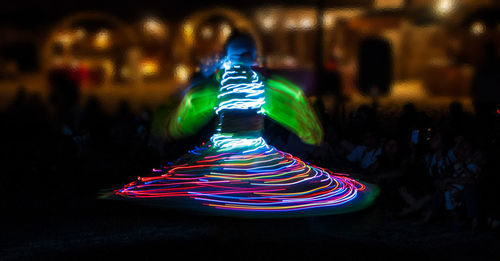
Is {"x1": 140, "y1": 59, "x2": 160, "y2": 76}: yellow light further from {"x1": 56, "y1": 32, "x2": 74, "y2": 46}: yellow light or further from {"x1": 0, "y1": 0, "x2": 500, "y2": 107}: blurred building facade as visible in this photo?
{"x1": 56, "y1": 32, "x2": 74, "y2": 46}: yellow light

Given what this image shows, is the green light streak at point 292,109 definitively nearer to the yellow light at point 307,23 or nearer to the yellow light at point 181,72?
the yellow light at point 307,23

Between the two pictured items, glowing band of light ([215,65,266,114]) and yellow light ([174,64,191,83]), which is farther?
yellow light ([174,64,191,83])

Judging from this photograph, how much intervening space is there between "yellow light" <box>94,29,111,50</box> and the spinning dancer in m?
22.1

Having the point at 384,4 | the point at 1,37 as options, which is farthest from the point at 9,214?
the point at 1,37

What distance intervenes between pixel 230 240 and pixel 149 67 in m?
23.5

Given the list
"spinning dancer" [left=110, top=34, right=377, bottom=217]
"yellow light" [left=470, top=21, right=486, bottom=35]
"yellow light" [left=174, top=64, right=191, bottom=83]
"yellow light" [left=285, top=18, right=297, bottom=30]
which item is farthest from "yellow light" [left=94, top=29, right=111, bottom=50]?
"spinning dancer" [left=110, top=34, right=377, bottom=217]

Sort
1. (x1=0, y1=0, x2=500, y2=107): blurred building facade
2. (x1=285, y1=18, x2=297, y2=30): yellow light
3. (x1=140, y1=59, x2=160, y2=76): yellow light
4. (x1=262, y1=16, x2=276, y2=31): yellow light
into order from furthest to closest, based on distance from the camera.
A: (x1=140, y1=59, x2=160, y2=76): yellow light, (x1=262, y1=16, x2=276, y2=31): yellow light, (x1=285, y1=18, x2=297, y2=30): yellow light, (x1=0, y1=0, x2=500, y2=107): blurred building facade

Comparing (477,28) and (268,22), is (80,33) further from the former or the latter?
(477,28)

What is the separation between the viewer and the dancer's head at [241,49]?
5652 millimetres

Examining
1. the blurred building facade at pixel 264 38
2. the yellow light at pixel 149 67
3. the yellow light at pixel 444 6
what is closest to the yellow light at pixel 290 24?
the blurred building facade at pixel 264 38

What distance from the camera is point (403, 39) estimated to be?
2659 centimetres

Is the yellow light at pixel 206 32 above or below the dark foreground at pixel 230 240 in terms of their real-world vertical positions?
above

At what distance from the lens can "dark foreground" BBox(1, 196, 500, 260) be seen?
19.4 ft

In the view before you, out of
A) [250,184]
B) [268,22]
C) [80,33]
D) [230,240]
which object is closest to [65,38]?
[80,33]
